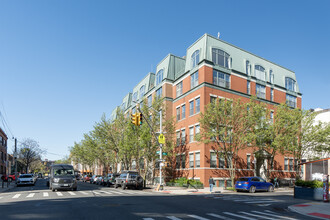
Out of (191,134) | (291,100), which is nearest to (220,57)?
(191,134)

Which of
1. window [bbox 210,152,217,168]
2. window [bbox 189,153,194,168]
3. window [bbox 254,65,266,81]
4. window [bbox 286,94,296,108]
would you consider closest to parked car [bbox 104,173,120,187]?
window [bbox 189,153,194,168]

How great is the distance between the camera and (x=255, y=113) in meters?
32.2

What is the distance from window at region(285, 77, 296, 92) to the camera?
49.3 m

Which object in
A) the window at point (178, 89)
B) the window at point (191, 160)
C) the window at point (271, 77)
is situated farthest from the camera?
the window at point (271, 77)

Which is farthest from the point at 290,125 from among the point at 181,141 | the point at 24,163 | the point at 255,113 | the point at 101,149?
the point at 24,163

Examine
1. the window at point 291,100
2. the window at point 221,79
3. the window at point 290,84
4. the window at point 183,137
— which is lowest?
the window at point 183,137

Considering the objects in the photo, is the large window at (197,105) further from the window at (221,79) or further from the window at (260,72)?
the window at (260,72)

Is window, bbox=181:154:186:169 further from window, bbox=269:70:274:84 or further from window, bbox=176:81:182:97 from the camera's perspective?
window, bbox=269:70:274:84

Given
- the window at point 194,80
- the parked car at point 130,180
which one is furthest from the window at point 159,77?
the parked car at point 130,180

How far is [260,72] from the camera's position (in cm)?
4522

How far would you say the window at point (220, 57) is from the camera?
3928cm

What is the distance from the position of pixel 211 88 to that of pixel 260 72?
1240cm

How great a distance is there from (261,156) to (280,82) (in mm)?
15483

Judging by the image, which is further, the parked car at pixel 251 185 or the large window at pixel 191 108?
the large window at pixel 191 108
